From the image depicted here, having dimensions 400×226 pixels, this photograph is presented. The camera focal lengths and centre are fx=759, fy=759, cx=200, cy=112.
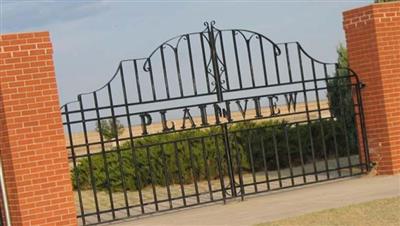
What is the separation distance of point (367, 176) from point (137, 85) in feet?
13.9

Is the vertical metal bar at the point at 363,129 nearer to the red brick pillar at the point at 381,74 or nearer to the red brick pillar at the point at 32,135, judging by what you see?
the red brick pillar at the point at 381,74

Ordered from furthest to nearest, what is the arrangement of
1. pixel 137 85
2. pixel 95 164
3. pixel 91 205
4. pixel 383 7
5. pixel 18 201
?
pixel 95 164 < pixel 91 205 < pixel 383 7 < pixel 137 85 < pixel 18 201

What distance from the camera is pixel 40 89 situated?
914cm

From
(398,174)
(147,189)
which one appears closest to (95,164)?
(147,189)

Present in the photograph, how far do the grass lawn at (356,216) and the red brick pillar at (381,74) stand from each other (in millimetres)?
2807

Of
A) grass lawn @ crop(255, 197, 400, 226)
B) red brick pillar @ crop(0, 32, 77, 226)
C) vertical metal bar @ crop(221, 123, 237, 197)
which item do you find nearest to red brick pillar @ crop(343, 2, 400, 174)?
vertical metal bar @ crop(221, 123, 237, 197)

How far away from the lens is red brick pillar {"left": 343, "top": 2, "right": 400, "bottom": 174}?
11.8 meters

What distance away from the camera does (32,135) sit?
9078 millimetres

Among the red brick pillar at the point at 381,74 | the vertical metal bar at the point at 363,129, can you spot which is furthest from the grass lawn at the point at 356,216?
the vertical metal bar at the point at 363,129

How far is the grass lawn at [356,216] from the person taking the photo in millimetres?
8172

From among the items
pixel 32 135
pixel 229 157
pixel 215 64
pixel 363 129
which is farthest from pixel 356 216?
pixel 32 135

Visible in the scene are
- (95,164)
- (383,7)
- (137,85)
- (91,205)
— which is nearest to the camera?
(137,85)

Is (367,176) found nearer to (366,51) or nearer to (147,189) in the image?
(366,51)

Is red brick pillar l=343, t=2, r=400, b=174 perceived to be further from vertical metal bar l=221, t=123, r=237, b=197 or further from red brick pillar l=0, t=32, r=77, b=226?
red brick pillar l=0, t=32, r=77, b=226
